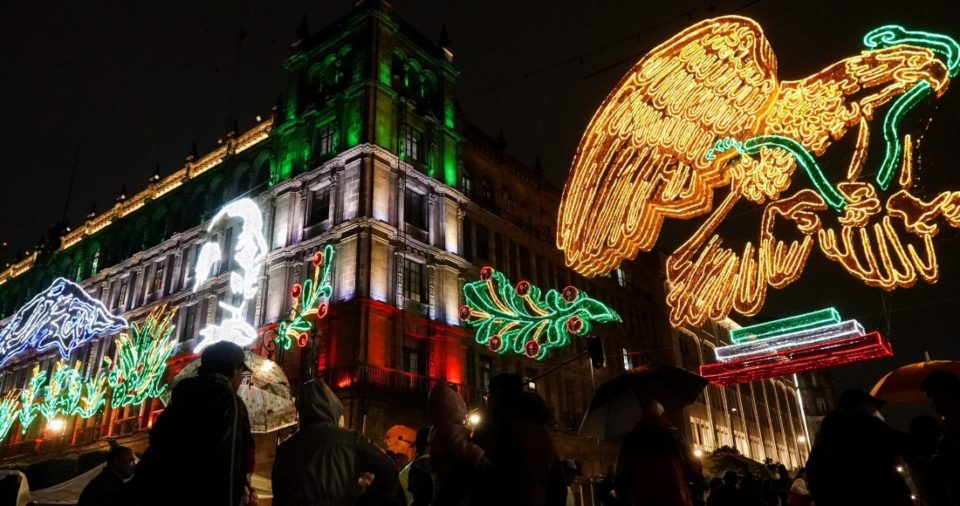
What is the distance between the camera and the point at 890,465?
13.3 ft

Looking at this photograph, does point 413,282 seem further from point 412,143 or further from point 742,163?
point 742,163

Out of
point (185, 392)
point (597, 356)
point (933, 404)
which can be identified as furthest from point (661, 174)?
point (185, 392)

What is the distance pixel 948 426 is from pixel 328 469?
4.36 m

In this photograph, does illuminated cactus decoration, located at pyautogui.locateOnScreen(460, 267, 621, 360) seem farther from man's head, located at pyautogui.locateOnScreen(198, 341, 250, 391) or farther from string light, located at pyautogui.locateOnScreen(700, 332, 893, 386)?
man's head, located at pyautogui.locateOnScreen(198, 341, 250, 391)

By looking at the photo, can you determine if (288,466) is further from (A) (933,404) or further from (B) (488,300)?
(B) (488,300)

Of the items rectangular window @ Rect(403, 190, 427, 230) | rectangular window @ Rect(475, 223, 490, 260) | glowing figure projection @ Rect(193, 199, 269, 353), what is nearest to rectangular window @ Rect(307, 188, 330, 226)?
glowing figure projection @ Rect(193, 199, 269, 353)

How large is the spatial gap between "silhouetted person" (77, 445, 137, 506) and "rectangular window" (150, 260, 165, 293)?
93.6 feet

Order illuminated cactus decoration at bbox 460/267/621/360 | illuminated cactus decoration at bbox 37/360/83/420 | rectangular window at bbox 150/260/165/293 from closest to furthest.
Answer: illuminated cactus decoration at bbox 460/267/621/360 < illuminated cactus decoration at bbox 37/360/83/420 < rectangular window at bbox 150/260/165/293

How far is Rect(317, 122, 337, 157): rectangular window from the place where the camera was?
86.8ft

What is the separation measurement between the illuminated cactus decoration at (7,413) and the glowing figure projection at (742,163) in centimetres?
3277

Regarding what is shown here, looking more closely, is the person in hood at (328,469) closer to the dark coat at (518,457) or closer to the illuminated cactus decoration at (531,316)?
the dark coat at (518,457)

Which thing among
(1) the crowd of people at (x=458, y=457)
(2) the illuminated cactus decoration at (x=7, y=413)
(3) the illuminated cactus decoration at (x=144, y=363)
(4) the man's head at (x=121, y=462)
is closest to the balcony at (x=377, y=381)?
(3) the illuminated cactus decoration at (x=144, y=363)

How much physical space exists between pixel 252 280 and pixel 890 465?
22.3 meters

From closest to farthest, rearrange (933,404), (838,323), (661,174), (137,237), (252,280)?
(933,404) → (661,174) → (838,323) → (252,280) → (137,237)
